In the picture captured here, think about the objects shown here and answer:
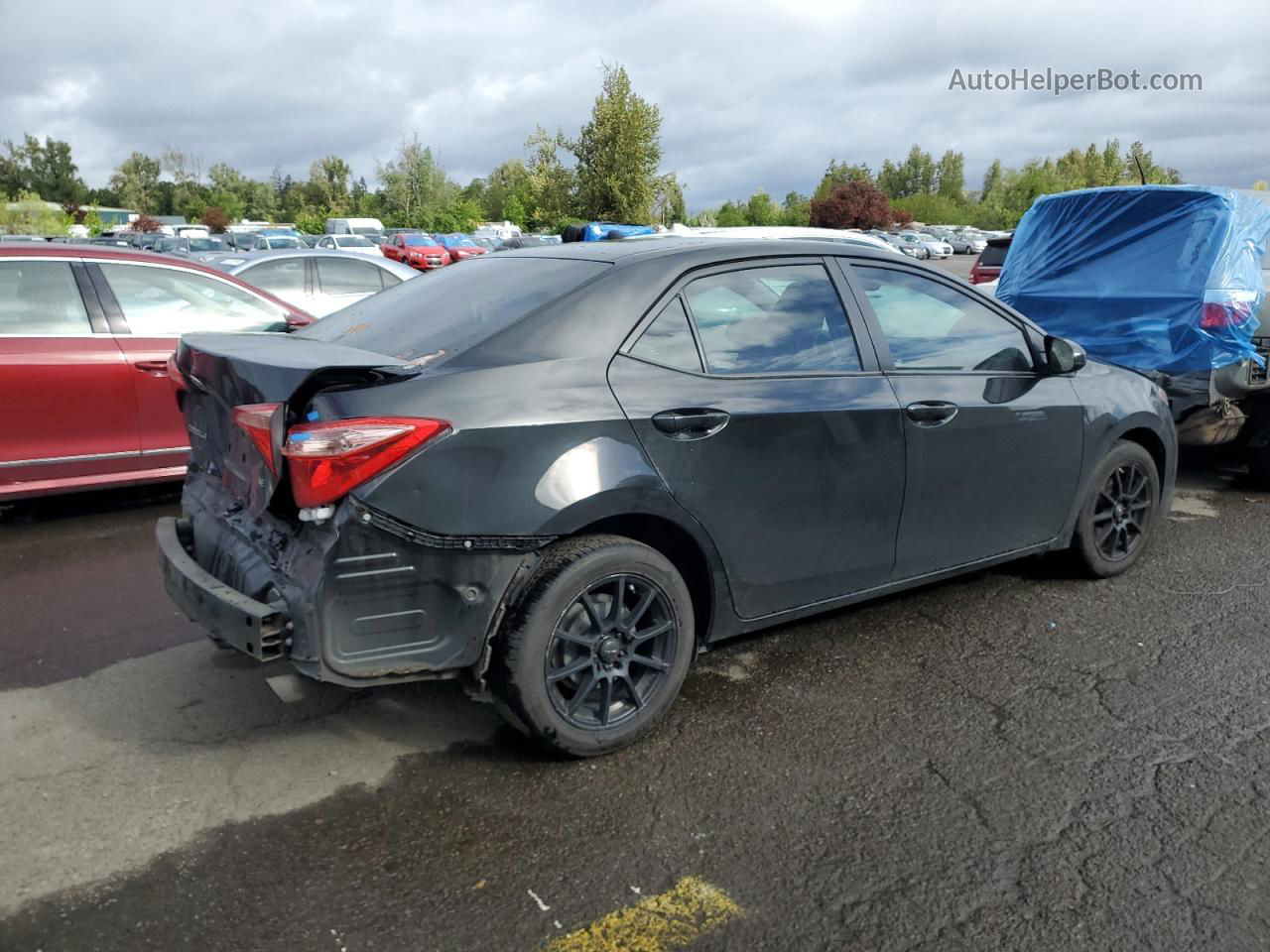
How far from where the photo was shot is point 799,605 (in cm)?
371

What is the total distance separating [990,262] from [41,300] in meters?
14.3

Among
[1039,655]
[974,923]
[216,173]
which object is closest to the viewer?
[974,923]

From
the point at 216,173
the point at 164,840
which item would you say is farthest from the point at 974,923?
the point at 216,173

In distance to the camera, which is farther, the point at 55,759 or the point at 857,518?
the point at 857,518

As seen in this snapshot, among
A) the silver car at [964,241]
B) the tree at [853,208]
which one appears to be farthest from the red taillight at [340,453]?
the tree at [853,208]

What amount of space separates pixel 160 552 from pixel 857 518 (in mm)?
2448

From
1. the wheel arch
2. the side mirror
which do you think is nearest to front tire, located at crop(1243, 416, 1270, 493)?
the side mirror

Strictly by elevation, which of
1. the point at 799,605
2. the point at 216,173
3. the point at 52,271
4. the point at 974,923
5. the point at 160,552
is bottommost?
the point at 974,923

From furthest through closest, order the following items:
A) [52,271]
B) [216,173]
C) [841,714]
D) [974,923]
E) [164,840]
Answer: [216,173]
[52,271]
[841,714]
[164,840]
[974,923]

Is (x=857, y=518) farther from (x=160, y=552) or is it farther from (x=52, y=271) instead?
(x=52, y=271)

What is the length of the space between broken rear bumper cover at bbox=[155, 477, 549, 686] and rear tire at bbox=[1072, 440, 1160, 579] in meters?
2.93

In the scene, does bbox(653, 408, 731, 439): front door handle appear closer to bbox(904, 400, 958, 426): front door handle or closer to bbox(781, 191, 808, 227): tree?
bbox(904, 400, 958, 426): front door handle

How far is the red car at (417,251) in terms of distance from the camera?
32.1m

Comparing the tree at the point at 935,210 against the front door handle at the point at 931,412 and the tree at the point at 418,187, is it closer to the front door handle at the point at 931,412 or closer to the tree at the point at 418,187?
the tree at the point at 418,187
